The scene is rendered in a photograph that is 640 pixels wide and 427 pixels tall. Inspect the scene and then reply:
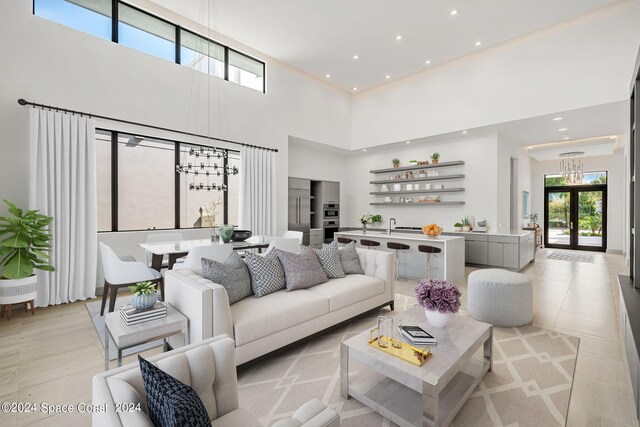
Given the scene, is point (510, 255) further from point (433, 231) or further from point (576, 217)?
point (576, 217)

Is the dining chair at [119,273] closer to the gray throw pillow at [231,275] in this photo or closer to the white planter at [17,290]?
the white planter at [17,290]

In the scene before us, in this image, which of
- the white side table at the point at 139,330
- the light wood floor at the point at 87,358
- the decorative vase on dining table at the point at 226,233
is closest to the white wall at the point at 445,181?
the light wood floor at the point at 87,358

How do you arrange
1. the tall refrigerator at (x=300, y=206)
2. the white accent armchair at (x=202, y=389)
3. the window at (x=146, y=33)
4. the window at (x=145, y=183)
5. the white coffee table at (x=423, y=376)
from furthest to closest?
1. the tall refrigerator at (x=300, y=206)
2. the window at (x=145, y=183)
3. the window at (x=146, y=33)
4. the white coffee table at (x=423, y=376)
5. the white accent armchair at (x=202, y=389)

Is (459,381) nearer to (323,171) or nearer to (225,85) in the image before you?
(225,85)

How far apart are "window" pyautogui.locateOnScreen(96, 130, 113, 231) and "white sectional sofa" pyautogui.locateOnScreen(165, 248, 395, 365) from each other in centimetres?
291

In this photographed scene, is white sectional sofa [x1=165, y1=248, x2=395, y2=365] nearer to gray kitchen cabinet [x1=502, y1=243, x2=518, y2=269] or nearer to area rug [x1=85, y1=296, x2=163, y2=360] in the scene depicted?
area rug [x1=85, y1=296, x2=163, y2=360]

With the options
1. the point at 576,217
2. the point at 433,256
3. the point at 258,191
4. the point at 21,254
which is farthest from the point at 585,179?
the point at 21,254

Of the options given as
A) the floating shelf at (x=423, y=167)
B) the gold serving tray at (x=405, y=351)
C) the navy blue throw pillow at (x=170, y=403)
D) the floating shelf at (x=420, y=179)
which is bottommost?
the gold serving tray at (x=405, y=351)

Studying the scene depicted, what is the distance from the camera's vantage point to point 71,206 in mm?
Result: 4219

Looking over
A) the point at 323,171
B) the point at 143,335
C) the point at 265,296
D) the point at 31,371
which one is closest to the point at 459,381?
the point at 265,296

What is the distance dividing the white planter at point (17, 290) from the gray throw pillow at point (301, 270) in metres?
3.06

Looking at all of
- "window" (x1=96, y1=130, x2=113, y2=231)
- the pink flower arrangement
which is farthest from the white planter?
the pink flower arrangement

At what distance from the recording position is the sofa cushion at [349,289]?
Answer: 3141mm

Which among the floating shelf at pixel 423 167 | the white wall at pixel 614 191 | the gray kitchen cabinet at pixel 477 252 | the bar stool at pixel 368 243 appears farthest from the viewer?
the white wall at pixel 614 191
